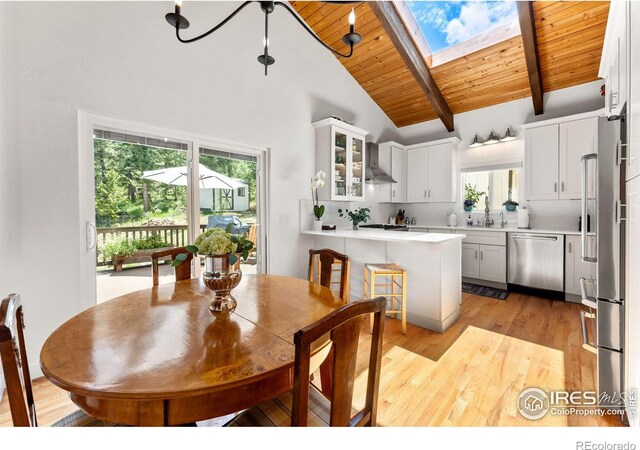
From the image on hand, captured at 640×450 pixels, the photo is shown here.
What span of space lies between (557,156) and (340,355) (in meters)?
4.35

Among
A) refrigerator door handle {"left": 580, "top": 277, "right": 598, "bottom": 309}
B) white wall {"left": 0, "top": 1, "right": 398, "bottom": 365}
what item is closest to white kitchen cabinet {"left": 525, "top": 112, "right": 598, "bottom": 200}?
refrigerator door handle {"left": 580, "top": 277, "right": 598, "bottom": 309}

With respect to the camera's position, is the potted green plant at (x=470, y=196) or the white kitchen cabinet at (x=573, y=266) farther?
the potted green plant at (x=470, y=196)

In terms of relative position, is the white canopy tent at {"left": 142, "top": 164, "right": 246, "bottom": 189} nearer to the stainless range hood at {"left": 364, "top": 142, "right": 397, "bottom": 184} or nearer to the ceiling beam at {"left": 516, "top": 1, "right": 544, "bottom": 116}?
the stainless range hood at {"left": 364, "top": 142, "right": 397, "bottom": 184}

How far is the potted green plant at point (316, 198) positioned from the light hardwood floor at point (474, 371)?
150 cm

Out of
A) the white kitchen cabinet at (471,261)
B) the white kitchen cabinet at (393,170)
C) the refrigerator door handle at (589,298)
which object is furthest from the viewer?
the white kitchen cabinet at (393,170)

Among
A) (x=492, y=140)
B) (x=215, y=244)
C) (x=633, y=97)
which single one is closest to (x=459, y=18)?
(x=492, y=140)

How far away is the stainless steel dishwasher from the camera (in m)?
3.41

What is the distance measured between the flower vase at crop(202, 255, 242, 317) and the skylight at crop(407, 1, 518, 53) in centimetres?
376

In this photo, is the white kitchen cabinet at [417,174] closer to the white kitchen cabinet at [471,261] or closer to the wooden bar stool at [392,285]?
the white kitchen cabinet at [471,261]

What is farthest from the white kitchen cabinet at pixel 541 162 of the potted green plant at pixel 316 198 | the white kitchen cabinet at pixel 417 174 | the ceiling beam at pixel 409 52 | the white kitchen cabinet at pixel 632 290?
the potted green plant at pixel 316 198

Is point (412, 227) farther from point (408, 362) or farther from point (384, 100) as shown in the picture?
point (408, 362)

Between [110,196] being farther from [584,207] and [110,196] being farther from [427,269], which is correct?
[584,207]

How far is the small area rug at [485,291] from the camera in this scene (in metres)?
3.59
